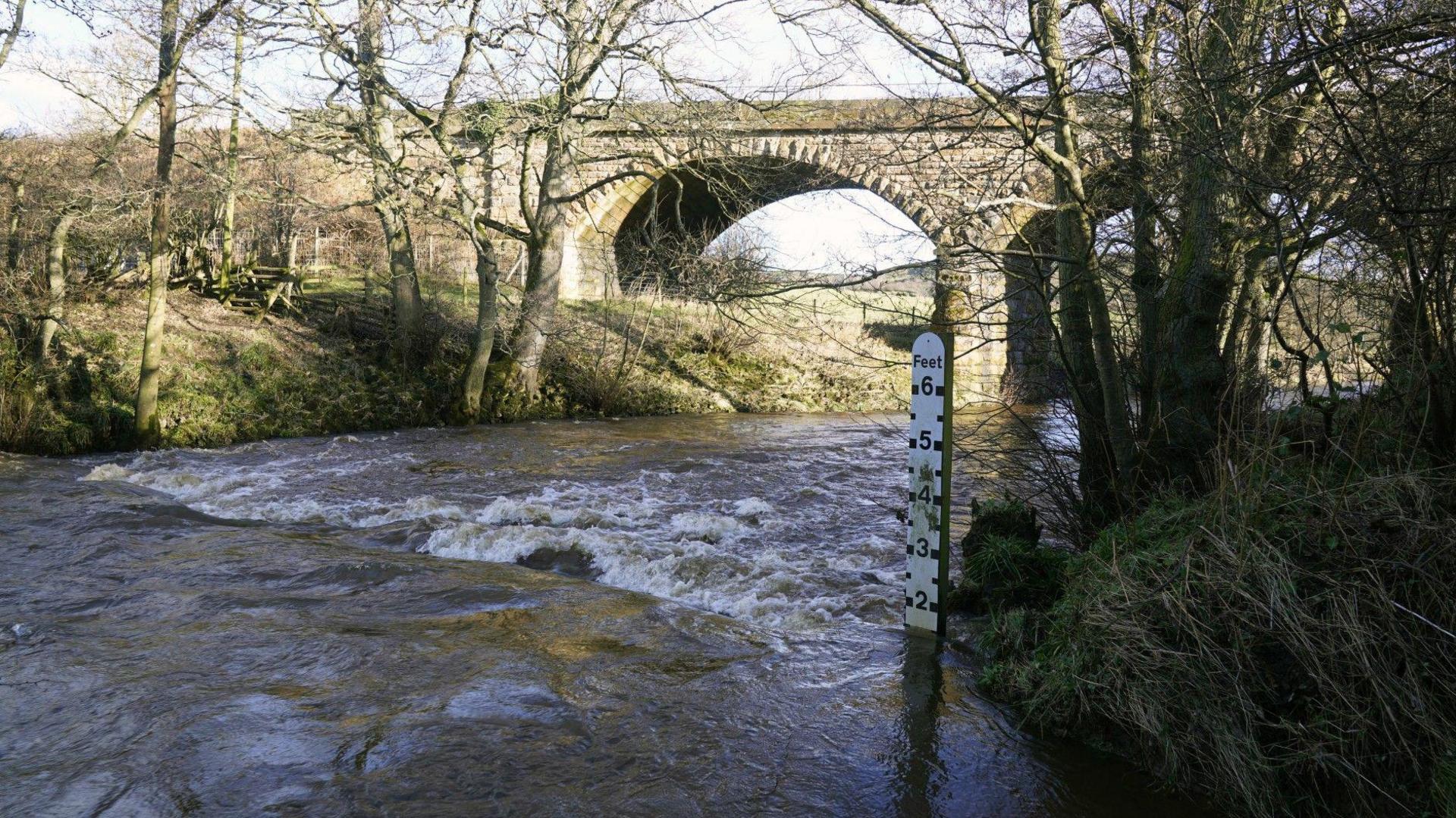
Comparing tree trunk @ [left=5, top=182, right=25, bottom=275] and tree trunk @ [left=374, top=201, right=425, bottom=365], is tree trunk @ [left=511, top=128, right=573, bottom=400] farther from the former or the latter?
tree trunk @ [left=5, top=182, right=25, bottom=275]

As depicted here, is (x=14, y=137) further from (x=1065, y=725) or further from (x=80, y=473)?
(x=1065, y=725)

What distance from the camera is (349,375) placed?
17.2m

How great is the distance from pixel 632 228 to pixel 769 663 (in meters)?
25.2

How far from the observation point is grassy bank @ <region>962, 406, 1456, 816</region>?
3.54 meters

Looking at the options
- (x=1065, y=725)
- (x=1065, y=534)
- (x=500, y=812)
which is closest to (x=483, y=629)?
(x=500, y=812)

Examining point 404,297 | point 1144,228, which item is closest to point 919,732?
point 1144,228

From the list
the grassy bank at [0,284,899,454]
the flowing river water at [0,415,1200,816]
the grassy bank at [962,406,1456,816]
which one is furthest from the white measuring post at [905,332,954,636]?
the grassy bank at [0,284,899,454]

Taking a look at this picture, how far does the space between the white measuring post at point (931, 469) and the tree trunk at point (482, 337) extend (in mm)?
11551

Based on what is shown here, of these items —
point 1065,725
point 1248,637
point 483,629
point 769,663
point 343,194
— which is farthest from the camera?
point 343,194

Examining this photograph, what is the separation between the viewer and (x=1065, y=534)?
6656mm

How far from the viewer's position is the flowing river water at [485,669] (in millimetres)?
3910

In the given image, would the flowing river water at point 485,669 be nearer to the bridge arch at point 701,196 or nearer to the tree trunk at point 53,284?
the bridge arch at point 701,196

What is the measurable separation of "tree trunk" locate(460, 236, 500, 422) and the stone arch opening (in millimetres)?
2427

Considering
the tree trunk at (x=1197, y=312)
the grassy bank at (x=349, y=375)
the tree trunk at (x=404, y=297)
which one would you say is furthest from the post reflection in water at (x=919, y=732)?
the tree trunk at (x=404, y=297)
